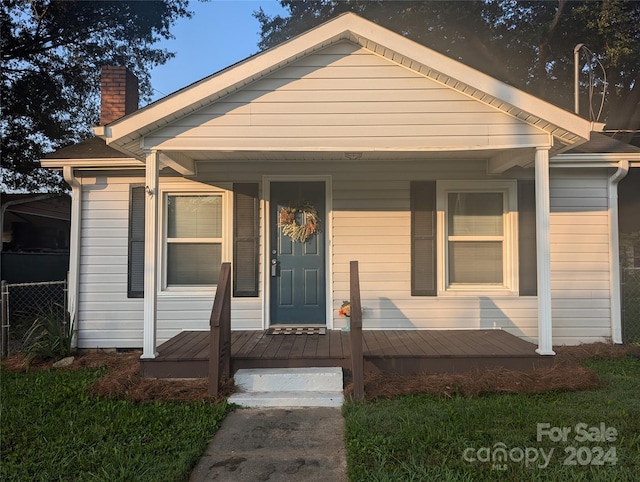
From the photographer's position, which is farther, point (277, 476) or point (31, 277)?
point (31, 277)

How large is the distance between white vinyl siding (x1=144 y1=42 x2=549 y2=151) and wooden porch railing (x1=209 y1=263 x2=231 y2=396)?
1378 millimetres

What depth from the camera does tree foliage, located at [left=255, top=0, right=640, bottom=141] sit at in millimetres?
11250

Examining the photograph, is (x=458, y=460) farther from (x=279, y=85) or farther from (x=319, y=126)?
(x=279, y=85)

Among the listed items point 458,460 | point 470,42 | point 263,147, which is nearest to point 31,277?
point 263,147

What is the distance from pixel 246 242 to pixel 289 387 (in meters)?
2.30

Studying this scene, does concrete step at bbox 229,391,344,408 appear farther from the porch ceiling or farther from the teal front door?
the porch ceiling

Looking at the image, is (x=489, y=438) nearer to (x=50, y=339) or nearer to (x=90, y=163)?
(x=50, y=339)

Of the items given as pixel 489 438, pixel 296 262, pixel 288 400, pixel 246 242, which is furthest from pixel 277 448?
pixel 246 242

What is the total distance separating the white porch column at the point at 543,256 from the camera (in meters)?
4.53

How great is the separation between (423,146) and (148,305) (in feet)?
10.6

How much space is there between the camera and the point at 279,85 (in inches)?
177

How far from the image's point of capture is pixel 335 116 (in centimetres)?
449

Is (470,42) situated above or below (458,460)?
above

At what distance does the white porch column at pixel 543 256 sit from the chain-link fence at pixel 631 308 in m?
2.41
